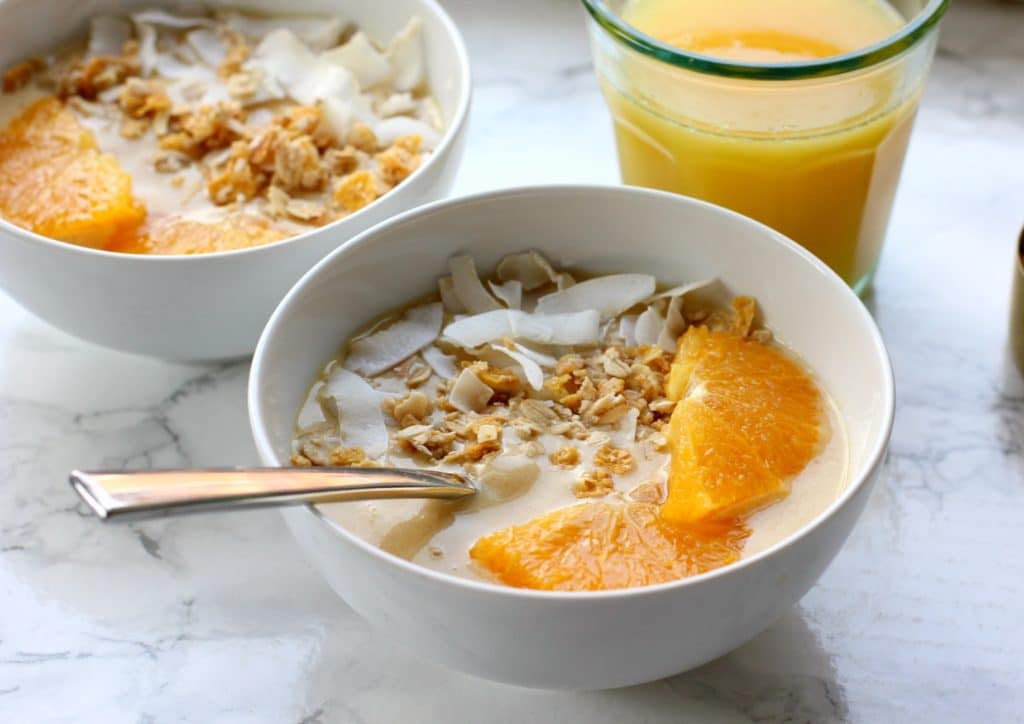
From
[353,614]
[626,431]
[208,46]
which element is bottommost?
[353,614]

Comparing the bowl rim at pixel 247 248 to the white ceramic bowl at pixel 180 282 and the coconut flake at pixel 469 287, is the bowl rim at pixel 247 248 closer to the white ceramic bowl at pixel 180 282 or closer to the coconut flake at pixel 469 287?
the white ceramic bowl at pixel 180 282

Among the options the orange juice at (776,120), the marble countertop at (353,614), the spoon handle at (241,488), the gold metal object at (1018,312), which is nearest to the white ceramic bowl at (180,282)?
the marble countertop at (353,614)

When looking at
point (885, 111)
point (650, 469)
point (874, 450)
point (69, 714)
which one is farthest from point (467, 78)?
point (69, 714)

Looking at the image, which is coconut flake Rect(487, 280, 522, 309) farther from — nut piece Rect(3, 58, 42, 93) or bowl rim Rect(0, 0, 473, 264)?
nut piece Rect(3, 58, 42, 93)

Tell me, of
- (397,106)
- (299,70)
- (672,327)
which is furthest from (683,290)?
(299,70)

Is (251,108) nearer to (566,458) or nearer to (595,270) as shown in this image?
(595,270)

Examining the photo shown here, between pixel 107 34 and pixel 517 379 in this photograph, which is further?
pixel 107 34

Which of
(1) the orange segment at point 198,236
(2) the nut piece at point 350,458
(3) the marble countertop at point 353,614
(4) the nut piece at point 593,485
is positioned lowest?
(3) the marble countertop at point 353,614
